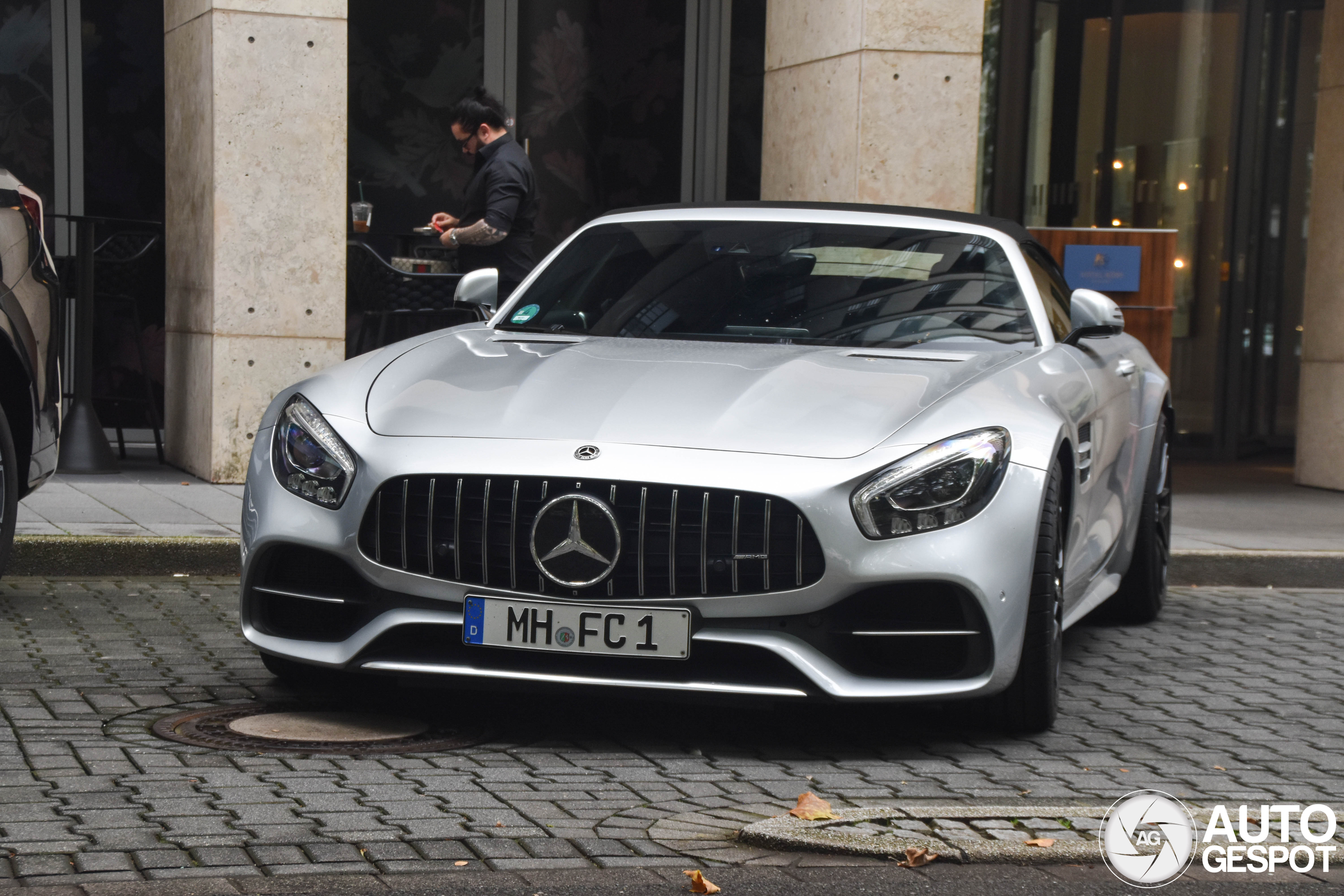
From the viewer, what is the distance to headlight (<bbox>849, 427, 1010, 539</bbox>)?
4.18 m

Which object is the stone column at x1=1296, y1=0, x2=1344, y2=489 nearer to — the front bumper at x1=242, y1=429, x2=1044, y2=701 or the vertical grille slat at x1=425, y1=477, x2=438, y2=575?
the front bumper at x1=242, y1=429, x2=1044, y2=701

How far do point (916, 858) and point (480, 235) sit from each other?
653cm

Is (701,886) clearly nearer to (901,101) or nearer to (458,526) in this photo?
(458,526)

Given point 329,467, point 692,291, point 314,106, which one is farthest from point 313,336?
point 329,467

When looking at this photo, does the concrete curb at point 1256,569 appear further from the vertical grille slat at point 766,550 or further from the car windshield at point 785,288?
the vertical grille slat at point 766,550

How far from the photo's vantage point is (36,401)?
5777 millimetres

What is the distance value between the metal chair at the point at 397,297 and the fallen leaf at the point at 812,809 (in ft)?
19.6

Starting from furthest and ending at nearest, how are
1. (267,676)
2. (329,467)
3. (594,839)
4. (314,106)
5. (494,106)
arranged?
(494,106)
(314,106)
(267,676)
(329,467)
(594,839)

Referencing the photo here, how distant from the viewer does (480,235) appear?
9508mm

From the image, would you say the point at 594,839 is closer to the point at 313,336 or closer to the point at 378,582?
the point at 378,582

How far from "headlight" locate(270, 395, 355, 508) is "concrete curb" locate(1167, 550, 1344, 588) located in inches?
176

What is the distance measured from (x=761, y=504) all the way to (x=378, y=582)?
3.12 feet

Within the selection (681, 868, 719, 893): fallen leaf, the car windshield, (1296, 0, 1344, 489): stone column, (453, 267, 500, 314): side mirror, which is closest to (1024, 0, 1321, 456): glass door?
(1296, 0, 1344, 489): stone column

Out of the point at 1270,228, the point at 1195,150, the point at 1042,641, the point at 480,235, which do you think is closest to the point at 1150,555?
the point at 1042,641
